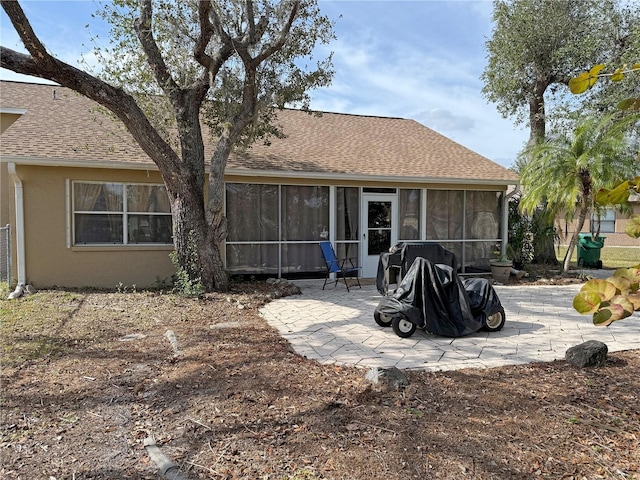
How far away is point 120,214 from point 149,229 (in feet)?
2.13

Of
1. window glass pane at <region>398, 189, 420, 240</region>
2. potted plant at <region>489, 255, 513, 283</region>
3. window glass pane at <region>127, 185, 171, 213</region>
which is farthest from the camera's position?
window glass pane at <region>398, 189, 420, 240</region>

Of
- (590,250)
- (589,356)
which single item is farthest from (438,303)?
(590,250)

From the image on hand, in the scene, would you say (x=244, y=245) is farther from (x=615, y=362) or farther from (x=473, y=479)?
(x=473, y=479)

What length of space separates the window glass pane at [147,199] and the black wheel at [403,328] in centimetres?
609

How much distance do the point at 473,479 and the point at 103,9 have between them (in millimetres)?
9254

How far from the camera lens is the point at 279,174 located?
9.52 m

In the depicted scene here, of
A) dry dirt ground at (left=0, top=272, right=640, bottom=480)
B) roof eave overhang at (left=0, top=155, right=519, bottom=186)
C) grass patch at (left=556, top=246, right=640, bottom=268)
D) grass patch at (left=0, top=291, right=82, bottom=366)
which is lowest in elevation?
dry dirt ground at (left=0, top=272, right=640, bottom=480)

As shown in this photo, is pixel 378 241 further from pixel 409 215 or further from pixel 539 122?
pixel 539 122

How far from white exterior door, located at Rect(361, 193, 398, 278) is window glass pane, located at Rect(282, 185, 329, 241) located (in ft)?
3.22

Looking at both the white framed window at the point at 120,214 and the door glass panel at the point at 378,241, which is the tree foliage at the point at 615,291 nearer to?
the white framed window at the point at 120,214

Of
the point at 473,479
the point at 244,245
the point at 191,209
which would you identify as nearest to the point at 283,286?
the point at 244,245

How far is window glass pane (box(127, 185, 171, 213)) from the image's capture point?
918 centimetres

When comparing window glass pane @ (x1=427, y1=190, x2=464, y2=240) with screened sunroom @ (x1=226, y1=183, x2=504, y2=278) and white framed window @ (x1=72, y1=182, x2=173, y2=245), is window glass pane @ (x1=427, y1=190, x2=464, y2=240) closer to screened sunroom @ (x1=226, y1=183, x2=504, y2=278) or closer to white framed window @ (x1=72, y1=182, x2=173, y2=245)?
screened sunroom @ (x1=226, y1=183, x2=504, y2=278)

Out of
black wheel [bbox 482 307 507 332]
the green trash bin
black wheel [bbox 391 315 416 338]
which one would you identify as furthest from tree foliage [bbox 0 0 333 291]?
the green trash bin
